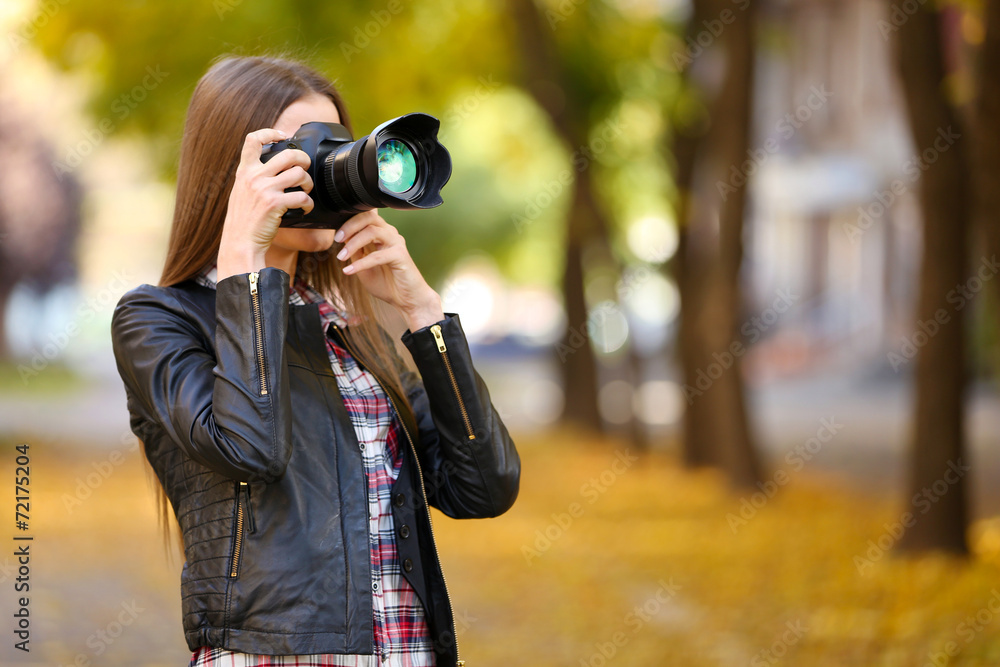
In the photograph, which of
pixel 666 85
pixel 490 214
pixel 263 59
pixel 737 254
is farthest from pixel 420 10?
pixel 490 214

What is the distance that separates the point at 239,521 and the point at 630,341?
12.6m

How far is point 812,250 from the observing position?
25203mm

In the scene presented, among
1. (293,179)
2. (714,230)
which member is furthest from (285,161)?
(714,230)

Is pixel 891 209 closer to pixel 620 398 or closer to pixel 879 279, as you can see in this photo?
pixel 879 279

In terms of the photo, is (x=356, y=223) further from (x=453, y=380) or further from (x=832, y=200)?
(x=832, y=200)

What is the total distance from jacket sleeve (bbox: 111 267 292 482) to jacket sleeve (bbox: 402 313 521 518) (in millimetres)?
303

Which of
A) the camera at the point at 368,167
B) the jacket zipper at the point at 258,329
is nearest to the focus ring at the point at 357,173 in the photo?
the camera at the point at 368,167

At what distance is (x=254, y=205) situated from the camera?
1647 millimetres

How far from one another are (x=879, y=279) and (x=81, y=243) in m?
15.9

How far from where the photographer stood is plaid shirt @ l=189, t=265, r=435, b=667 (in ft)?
5.22

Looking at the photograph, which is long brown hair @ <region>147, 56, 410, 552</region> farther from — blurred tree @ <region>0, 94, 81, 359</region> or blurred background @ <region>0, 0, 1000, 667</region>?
blurred tree @ <region>0, 94, 81, 359</region>

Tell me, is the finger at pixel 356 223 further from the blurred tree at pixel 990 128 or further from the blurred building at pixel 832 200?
the blurred building at pixel 832 200

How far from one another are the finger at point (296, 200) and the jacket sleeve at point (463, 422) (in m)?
0.30

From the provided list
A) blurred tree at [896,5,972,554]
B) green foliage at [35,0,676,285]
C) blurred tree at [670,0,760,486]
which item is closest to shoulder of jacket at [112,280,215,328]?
green foliage at [35,0,676,285]
